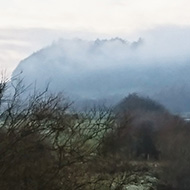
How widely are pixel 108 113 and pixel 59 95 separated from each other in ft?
11.7

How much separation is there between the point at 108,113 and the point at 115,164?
10.4 ft

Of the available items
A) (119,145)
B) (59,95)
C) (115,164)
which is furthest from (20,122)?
(119,145)

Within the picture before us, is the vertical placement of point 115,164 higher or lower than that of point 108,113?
lower

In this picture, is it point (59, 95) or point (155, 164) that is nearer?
point (59, 95)

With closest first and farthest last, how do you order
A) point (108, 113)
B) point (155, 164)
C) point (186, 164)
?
1. point (108, 113)
2. point (186, 164)
3. point (155, 164)

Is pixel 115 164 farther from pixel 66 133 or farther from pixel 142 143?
pixel 142 143

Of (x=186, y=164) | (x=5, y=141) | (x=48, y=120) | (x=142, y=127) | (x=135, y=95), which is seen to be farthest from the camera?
(x=135, y=95)

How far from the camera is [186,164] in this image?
31.2 meters

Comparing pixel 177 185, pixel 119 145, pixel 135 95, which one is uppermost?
pixel 135 95

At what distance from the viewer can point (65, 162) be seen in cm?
1490

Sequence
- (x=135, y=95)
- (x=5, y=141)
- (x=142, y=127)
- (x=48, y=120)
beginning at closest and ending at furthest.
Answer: (x=5, y=141) → (x=48, y=120) → (x=142, y=127) → (x=135, y=95)

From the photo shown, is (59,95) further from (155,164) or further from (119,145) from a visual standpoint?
(155,164)

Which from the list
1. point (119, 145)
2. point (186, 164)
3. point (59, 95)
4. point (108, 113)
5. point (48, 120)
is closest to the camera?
point (48, 120)

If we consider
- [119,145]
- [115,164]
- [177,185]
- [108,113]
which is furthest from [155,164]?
[108,113]
